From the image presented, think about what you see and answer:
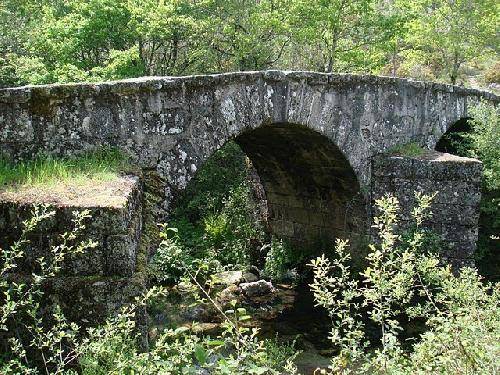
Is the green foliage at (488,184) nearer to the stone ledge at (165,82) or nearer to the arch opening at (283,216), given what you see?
the stone ledge at (165,82)

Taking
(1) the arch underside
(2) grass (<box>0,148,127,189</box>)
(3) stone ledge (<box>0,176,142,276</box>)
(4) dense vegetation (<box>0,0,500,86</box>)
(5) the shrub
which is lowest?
(5) the shrub

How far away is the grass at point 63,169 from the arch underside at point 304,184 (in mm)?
2833

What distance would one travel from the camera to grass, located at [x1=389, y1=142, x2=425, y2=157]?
8570 millimetres

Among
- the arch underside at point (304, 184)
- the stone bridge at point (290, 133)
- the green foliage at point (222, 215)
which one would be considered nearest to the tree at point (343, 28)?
the green foliage at point (222, 215)

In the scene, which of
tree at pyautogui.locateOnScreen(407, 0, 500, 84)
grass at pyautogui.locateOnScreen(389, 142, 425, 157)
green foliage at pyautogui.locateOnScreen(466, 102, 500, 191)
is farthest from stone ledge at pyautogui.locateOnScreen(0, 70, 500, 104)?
tree at pyautogui.locateOnScreen(407, 0, 500, 84)

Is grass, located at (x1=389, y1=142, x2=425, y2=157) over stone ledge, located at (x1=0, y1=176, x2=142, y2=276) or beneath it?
beneath

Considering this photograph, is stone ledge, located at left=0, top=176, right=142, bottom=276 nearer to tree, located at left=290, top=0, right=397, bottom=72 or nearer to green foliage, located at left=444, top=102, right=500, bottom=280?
green foliage, located at left=444, top=102, right=500, bottom=280

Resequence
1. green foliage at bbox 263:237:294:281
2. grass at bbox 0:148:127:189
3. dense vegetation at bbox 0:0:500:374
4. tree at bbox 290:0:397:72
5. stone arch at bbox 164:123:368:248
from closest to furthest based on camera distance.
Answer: grass at bbox 0:148:127:189 → dense vegetation at bbox 0:0:500:374 → stone arch at bbox 164:123:368:248 → green foliage at bbox 263:237:294:281 → tree at bbox 290:0:397:72

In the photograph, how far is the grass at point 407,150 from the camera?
8.57 m

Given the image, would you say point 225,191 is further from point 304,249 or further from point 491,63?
point 491,63

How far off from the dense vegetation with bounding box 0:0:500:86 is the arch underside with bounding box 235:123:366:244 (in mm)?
4191

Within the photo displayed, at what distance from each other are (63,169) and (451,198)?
18.0 feet

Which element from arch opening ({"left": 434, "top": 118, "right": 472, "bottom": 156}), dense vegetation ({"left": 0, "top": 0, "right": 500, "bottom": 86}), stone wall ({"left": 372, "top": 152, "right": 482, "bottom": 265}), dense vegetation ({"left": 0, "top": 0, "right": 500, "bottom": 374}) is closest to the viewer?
dense vegetation ({"left": 0, "top": 0, "right": 500, "bottom": 374})

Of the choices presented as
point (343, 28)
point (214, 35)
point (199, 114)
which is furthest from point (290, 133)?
point (343, 28)
